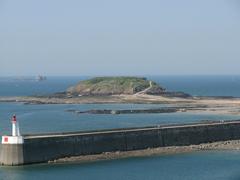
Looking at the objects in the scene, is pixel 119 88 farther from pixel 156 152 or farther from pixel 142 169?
pixel 142 169

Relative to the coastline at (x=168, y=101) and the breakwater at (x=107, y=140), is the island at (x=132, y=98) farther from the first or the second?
the breakwater at (x=107, y=140)

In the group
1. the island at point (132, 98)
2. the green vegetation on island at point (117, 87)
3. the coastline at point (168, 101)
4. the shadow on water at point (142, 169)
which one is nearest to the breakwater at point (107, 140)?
the shadow on water at point (142, 169)

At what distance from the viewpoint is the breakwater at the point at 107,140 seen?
32750 mm

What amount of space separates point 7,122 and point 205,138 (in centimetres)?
2227

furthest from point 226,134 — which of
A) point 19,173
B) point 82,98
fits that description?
point 82,98

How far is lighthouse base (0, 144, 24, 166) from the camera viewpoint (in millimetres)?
32344

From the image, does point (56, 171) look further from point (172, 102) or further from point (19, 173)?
point (172, 102)

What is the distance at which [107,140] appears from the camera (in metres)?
36.5

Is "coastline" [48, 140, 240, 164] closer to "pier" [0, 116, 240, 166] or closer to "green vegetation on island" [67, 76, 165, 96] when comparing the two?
"pier" [0, 116, 240, 166]

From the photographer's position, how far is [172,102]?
85.2 m

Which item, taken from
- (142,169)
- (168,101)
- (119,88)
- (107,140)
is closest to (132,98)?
(168,101)

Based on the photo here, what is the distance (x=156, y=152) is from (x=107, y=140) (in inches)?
108

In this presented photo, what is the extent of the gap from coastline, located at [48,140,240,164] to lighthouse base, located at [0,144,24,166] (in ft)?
5.46

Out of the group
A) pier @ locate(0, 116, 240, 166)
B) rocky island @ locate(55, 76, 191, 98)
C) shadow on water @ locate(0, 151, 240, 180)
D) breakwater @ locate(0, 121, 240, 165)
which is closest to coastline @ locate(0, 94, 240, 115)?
rocky island @ locate(55, 76, 191, 98)
